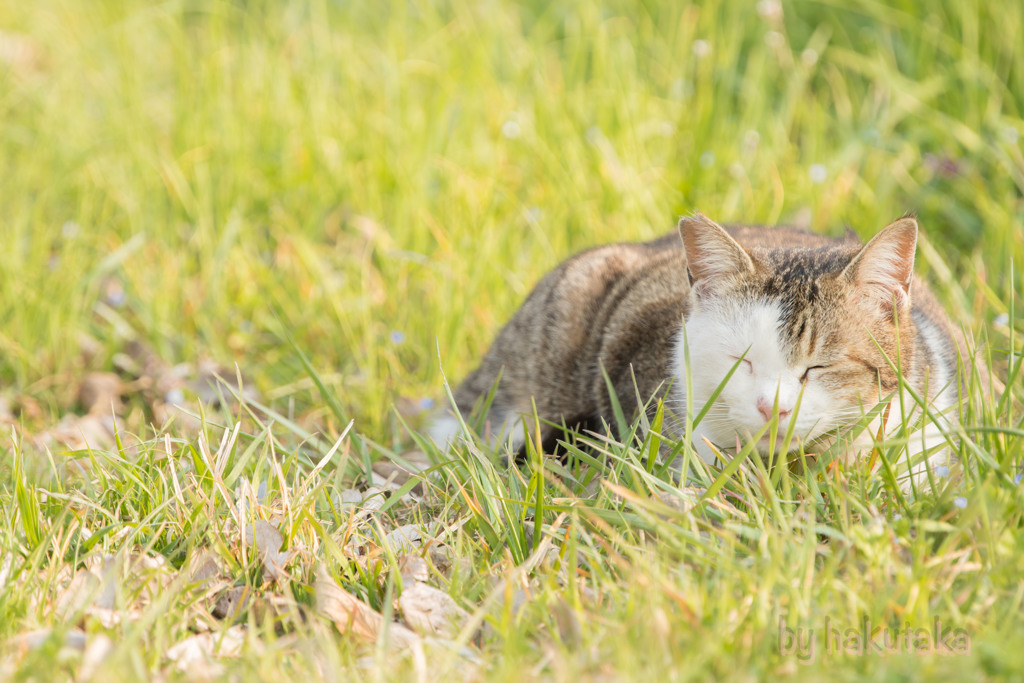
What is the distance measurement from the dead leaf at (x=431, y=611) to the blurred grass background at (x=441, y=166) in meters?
1.24

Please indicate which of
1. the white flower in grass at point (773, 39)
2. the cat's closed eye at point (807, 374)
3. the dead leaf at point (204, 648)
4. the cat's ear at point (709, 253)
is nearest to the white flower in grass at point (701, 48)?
the white flower in grass at point (773, 39)

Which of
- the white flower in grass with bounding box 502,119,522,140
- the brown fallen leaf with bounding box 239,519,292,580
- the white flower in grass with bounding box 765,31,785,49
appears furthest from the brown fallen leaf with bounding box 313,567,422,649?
the white flower in grass with bounding box 765,31,785,49

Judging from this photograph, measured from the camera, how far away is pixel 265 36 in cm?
505

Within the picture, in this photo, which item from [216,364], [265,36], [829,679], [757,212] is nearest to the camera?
[829,679]

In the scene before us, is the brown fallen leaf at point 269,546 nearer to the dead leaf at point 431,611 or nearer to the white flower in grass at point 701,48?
the dead leaf at point 431,611

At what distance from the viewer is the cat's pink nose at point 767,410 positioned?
6.46ft

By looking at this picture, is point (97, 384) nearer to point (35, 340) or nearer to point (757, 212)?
A: point (35, 340)


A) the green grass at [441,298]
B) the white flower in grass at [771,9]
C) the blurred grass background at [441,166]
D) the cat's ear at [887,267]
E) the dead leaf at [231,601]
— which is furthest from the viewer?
the white flower in grass at [771,9]


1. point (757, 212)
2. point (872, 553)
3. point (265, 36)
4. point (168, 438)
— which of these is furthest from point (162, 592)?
point (265, 36)

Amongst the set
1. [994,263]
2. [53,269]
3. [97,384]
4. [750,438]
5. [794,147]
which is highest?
[794,147]

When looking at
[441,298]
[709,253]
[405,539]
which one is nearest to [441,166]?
[441,298]

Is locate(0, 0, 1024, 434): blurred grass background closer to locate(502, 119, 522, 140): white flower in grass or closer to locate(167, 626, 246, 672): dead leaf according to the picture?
locate(502, 119, 522, 140): white flower in grass

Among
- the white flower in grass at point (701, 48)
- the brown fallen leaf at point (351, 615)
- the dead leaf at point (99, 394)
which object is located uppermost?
the white flower in grass at point (701, 48)

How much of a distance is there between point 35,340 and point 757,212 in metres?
2.98
